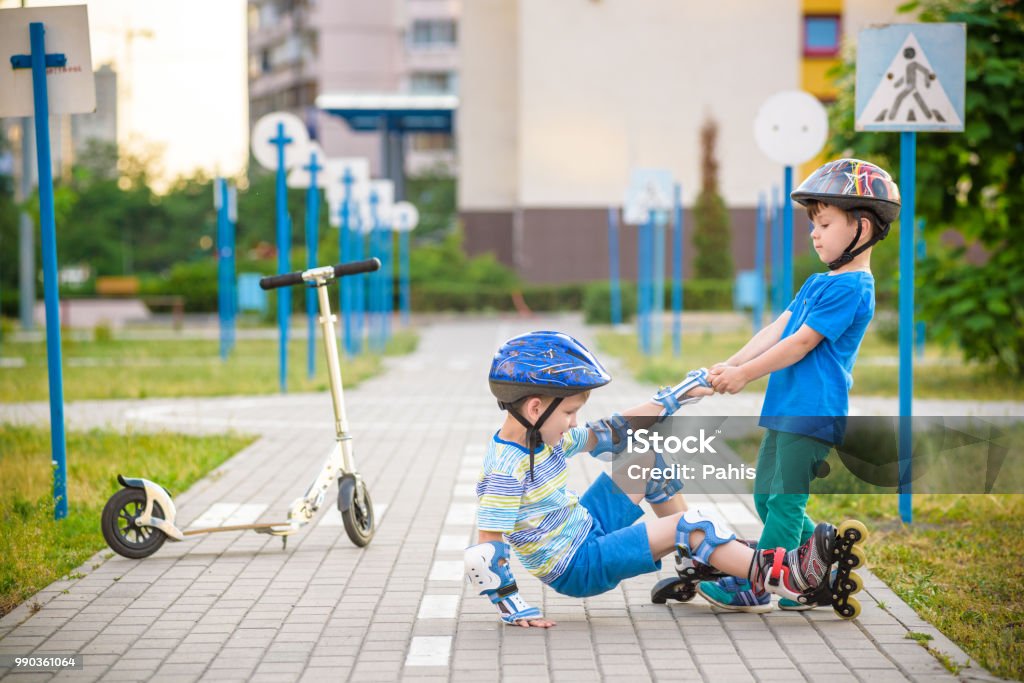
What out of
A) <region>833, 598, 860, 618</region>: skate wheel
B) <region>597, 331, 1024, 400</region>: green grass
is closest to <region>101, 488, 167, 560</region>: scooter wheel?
<region>833, 598, 860, 618</region>: skate wheel

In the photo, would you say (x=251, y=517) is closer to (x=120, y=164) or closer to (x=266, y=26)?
(x=120, y=164)

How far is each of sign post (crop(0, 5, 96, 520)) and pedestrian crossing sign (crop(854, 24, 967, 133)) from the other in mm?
4121

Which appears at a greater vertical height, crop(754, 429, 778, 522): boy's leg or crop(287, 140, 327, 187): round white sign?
crop(287, 140, 327, 187): round white sign

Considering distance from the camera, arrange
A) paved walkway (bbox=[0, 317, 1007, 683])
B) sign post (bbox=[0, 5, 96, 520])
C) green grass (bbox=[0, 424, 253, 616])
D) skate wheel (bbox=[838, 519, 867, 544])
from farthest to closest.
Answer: sign post (bbox=[0, 5, 96, 520])
green grass (bbox=[0, 424, 253, 616])
skate wheel (bbox=[838, 519, 867, 544])
paved walkway (bbox=[0, 317, 1007, 683])

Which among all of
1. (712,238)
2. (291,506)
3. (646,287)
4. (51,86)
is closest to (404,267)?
(712,238)

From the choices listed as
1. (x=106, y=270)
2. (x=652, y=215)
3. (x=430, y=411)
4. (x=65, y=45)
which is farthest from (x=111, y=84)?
(x=65, y=45)

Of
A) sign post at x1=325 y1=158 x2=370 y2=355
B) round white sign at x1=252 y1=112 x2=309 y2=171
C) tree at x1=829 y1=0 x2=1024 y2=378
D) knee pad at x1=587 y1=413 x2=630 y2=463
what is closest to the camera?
knee pad at x1=587 y1=413 x2=630 y2=463

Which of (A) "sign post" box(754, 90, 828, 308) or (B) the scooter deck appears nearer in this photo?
(B) the scooter deck

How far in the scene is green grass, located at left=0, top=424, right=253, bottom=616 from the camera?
6.25 m

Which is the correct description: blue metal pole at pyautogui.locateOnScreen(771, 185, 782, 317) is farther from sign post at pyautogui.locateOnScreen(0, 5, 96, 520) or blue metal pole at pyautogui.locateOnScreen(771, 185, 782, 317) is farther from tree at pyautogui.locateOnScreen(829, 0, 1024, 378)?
sign post at pyautogui.locateOnScreen(0, 5, 96, 520)

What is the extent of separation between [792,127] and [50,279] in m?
5.54

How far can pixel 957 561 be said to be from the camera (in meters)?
6.41

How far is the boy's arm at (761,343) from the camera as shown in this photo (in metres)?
5.29

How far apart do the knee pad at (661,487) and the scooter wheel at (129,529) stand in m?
2.52
